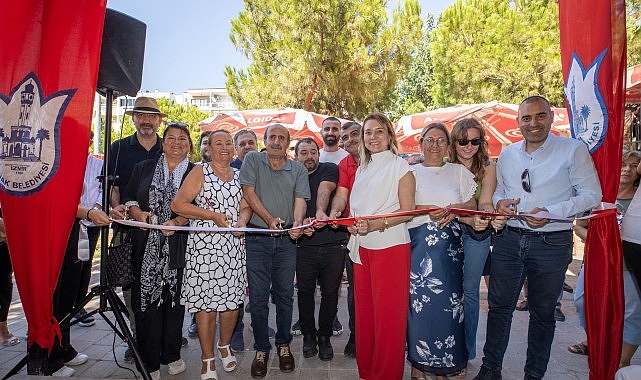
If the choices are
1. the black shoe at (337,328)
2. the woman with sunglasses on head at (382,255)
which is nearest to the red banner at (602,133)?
the woman with sunglasses on head at (382,255)

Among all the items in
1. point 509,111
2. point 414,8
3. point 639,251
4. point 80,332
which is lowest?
point 80,332

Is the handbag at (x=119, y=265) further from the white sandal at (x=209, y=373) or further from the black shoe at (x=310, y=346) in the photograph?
the black shoe at (x=310, y=346)

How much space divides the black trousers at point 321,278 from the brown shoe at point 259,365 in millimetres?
473

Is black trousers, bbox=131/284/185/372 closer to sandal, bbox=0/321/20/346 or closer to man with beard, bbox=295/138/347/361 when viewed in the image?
man with beard, bbox=295/138/347/361

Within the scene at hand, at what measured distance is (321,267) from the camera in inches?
149

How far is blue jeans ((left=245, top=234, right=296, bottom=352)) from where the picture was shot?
3.46 meters

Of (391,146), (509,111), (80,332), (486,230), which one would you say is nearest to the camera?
(391,146)

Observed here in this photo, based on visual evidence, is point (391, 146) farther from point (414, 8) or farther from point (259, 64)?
point (414, 8)

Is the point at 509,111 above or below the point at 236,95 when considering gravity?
below

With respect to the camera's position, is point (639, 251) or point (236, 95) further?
point (236, 95)

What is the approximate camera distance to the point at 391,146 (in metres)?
3.09

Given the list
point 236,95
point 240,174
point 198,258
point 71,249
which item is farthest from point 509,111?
point 236,95

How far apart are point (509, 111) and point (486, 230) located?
5.47 meters

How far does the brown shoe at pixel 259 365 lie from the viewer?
338cm
